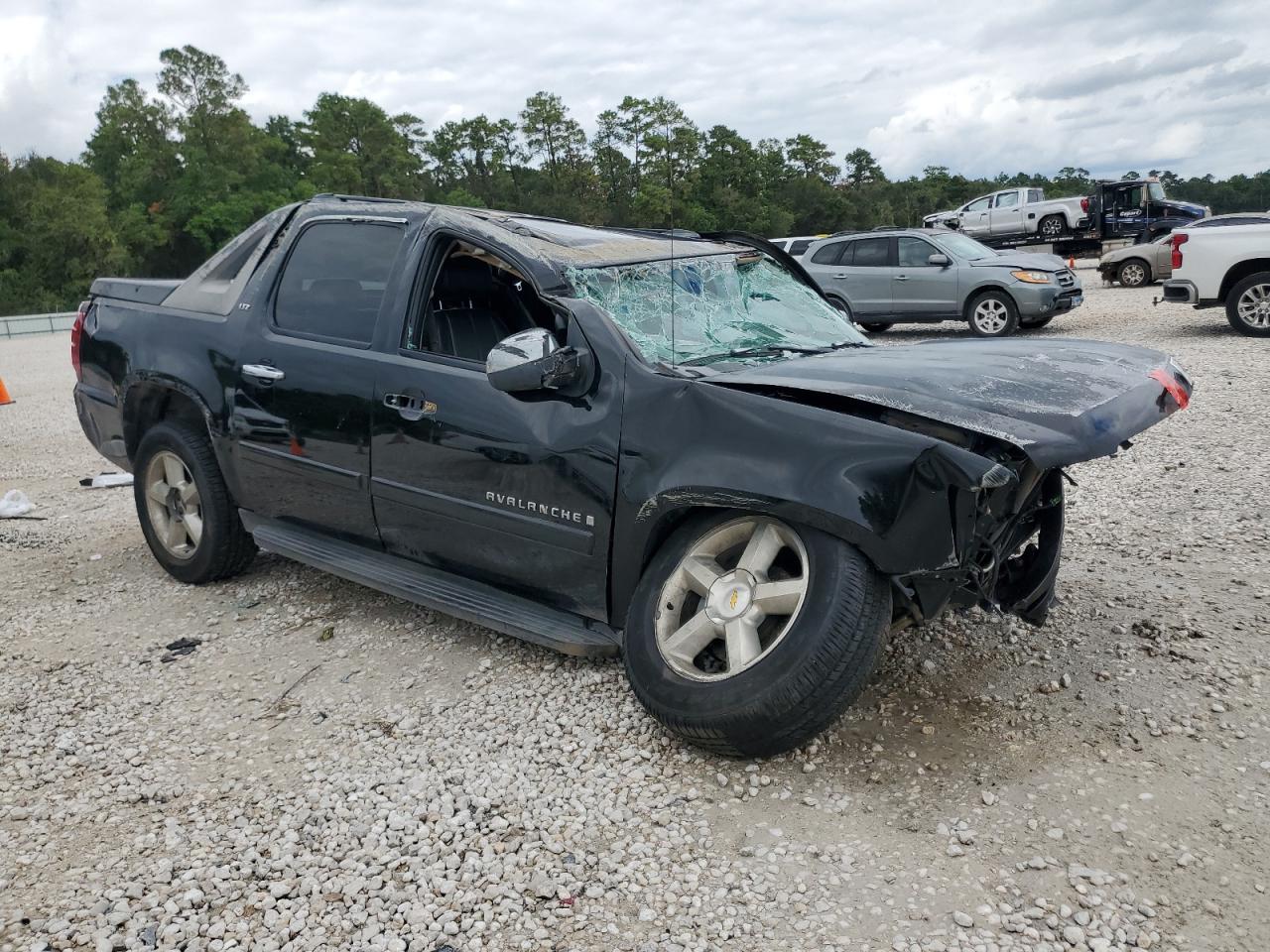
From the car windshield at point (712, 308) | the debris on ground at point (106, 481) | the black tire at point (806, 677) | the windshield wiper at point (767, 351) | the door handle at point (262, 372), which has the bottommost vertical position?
the debris on ground at point (106, 481)

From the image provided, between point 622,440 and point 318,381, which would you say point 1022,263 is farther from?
point 622,440

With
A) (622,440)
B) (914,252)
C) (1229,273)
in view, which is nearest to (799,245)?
(914,252)

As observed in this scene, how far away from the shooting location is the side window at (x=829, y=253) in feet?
50.2

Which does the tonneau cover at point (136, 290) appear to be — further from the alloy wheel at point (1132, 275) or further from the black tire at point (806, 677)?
the alloy wheel at point (1132, 275)

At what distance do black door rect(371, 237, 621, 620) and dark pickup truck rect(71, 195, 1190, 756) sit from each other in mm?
Answer: 10

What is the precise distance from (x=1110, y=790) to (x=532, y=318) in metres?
2.64

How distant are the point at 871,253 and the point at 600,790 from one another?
13.1m

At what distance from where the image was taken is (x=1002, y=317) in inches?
546

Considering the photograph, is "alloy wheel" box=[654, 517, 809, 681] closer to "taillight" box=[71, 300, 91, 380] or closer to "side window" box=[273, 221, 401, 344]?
"side window" box=[273, 221, 401, 344]

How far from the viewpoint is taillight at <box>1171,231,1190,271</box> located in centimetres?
1224

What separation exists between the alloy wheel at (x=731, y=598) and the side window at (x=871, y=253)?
488 inches

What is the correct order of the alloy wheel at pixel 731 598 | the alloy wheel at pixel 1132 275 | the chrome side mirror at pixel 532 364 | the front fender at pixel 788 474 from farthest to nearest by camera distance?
1. the alloy wheel at pixel 1132 275
2. the chrome side mirror at pixel 532 364
3. the alloy wheel at pixel 731 598
4. the front fender at pixel 788 474

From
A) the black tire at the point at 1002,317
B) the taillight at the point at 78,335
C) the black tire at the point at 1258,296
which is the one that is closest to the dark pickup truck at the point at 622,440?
the taillight at the point at 78,335

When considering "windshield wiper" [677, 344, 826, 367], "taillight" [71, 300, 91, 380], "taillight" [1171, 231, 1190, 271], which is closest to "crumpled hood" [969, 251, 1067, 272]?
"taillight" [1171, 231, 1190, 271]
